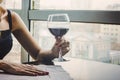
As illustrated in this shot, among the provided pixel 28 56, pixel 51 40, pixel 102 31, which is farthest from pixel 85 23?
pixel 28 56

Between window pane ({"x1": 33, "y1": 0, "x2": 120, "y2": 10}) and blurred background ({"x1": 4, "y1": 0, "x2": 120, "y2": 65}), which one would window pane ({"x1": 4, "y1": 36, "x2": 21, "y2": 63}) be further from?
window pane ({"x1": 33, "y1": 0, "x2": 120, "y2": 10})

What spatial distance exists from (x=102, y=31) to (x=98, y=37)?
0.04 meters

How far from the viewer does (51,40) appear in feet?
4.73

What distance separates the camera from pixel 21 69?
1318mm

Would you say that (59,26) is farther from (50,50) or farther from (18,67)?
(18,67)

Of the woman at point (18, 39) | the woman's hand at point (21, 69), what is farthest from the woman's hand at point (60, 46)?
the woman's hand at point (21, 69)

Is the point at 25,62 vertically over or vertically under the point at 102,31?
under

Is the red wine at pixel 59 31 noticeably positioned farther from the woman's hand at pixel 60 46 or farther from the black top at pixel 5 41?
the black top at pixel 5 41

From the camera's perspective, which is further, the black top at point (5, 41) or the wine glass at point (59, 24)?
the black top at point (5, 41)

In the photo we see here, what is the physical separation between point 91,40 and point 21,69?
41 cm

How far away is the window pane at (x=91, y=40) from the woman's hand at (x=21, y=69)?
0.55 feet

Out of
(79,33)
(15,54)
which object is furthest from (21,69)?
(79,33)

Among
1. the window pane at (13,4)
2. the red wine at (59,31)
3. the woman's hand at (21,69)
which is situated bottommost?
the woman's hand at (21,69)

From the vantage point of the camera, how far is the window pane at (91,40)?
1.33m
